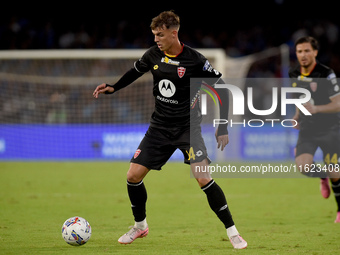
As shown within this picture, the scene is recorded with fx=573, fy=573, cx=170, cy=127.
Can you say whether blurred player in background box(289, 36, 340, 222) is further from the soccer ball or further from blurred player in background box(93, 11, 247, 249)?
the soccer ball

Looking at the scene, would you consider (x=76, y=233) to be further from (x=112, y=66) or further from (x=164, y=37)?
(x=112, y=66)

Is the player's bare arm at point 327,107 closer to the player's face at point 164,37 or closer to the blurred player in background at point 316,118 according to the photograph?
the blurred player in background at point 316,118

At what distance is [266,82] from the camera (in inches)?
746

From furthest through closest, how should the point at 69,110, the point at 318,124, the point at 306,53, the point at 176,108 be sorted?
1. the point at 69,110
2. the point at 318,124
3. the point at 306,53
4. the point at 176,108

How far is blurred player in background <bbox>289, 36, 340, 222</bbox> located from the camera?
7699 mm

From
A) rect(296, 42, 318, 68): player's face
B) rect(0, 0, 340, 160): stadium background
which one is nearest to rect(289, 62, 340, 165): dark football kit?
rect(296, 42, 318, 68): player's face

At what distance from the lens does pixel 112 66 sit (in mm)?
17938

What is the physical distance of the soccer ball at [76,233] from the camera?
5754 mm

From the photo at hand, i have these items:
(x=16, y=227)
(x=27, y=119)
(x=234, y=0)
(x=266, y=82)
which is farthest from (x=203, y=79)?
(x=234, y=0)

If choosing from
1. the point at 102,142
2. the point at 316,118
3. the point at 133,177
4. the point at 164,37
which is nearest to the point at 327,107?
the point at 316,118

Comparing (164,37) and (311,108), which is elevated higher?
(164,37)

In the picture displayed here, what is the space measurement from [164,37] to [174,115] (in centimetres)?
Answer: 82

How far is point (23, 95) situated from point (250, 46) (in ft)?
33.6

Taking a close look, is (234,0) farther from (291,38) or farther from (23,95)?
(23,95)
